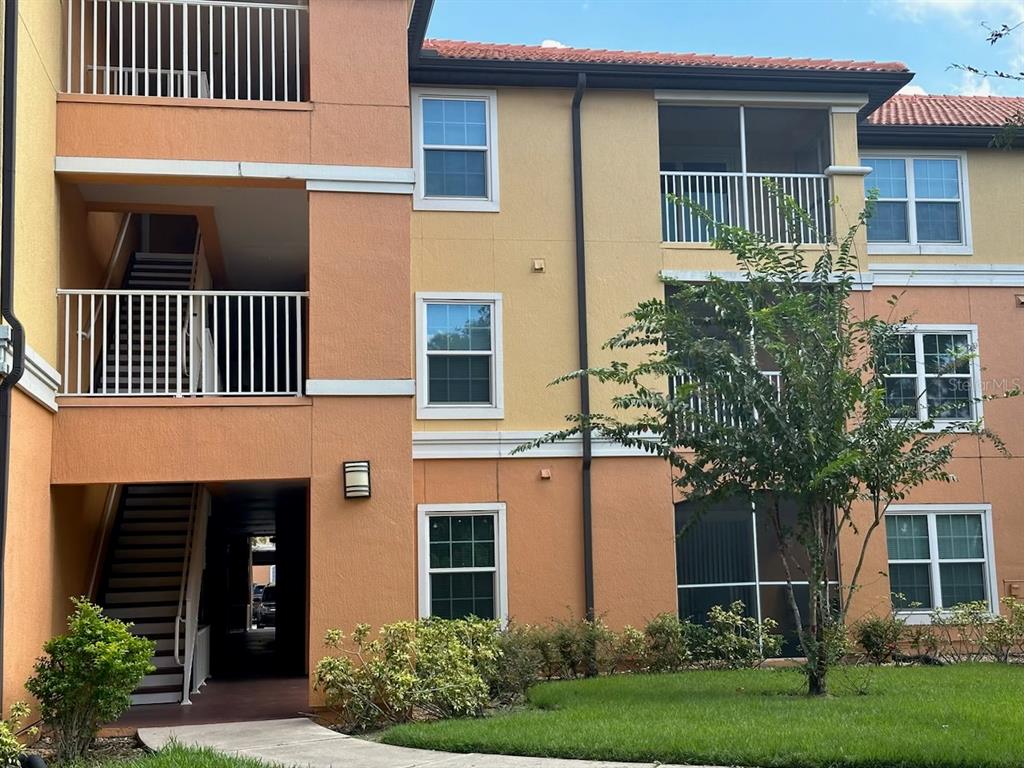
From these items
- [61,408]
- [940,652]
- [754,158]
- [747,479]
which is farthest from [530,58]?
[940,652]

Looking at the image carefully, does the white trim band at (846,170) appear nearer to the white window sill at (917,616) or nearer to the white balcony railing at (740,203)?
the white balcony railing at (740,203)

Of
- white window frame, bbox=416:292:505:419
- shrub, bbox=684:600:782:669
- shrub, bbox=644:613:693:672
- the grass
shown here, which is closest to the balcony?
white window frame, bbox=416:292:505:419

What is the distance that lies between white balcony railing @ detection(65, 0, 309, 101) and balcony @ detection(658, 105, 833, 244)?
5719 mm

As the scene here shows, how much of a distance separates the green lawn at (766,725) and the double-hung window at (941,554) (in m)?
3.82

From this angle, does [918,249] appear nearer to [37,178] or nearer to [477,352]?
[477,352]

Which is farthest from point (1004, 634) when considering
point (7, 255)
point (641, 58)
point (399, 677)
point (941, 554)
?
point (7, 255)

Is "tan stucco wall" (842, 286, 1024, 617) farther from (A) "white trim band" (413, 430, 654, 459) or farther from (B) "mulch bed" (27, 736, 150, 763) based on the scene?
(B) "mulch bed" (27, 736, 150, 763)

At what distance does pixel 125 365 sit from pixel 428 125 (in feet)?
17.5

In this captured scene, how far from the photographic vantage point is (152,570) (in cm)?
1473

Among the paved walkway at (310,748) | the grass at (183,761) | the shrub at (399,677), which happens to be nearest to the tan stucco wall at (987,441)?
the shrub at (399,677)

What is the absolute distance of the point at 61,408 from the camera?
456 inches

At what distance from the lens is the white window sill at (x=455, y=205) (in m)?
16.1

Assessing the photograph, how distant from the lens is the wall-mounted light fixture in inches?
465

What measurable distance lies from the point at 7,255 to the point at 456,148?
7620 mm
